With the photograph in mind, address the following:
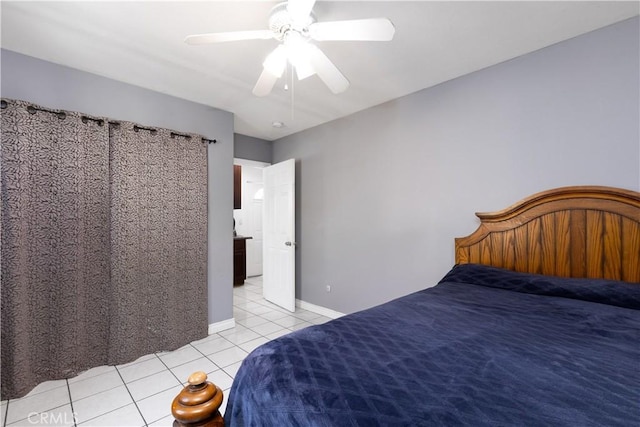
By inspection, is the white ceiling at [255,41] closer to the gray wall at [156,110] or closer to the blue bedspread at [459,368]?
the gray wall at [156,110]

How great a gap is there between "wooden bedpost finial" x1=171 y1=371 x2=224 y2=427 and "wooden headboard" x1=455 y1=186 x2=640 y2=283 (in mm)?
2192

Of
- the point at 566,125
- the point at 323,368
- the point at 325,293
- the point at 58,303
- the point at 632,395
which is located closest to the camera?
the point at 632,395

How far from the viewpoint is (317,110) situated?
339 centimetres

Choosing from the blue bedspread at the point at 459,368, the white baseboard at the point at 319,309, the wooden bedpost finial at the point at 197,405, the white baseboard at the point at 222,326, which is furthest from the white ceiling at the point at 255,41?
the white baseboard at the point at 319,309

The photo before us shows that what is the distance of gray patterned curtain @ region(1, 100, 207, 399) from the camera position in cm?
209

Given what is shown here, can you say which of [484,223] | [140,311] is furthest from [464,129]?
[140,311]

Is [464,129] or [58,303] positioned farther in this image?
[464,129]

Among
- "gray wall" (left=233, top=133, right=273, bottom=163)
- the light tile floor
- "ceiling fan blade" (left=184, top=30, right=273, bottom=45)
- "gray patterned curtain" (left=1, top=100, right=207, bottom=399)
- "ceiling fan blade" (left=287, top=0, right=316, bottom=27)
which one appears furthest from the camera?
"gray wall" (left=233, top=133, right=273, bottom=163)

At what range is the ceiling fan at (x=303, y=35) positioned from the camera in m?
1.37

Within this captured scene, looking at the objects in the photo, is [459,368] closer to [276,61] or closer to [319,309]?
[276,61]

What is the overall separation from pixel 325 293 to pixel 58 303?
2.68 m

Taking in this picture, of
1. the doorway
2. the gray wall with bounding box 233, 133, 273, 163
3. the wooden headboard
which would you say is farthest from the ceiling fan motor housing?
the doorway

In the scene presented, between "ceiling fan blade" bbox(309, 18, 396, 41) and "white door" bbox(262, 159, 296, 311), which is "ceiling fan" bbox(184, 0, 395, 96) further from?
"white door" bbox(262, 159, 296, 311)

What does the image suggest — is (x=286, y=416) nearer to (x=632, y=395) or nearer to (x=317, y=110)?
(x=632, y=395)
